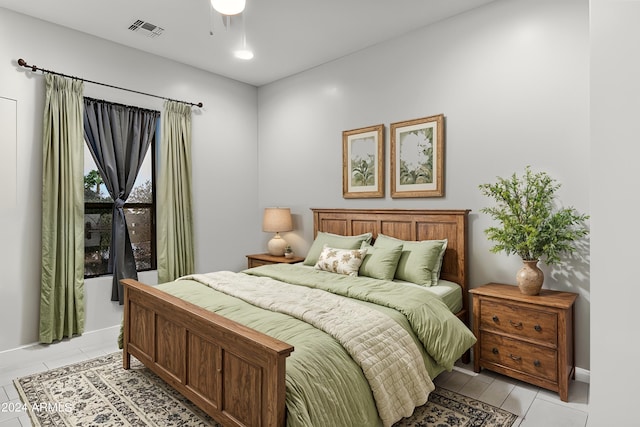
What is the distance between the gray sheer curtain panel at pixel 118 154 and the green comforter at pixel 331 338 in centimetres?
116

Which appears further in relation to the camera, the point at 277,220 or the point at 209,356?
the point at 277,220

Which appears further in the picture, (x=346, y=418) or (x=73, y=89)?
(x=73, y=89)

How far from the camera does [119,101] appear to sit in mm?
3855

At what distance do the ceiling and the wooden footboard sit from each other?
2360 millimetres

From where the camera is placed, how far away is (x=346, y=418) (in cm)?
173

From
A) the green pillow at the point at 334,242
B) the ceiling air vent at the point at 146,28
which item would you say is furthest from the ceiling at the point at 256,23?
the green pillow at the point at 334,242

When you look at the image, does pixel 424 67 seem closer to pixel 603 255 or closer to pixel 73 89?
pixel 603 255

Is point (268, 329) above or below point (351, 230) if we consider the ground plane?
below

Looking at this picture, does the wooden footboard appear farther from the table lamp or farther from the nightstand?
the table lamp

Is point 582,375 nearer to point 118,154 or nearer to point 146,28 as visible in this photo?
point 118,154

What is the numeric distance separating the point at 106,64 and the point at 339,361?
372 cm

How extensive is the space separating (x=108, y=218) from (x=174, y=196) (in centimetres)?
70

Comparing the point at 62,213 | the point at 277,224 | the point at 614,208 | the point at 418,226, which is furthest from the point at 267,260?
the point at 614,208

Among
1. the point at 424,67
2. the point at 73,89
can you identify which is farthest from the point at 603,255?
the point at 73,89
